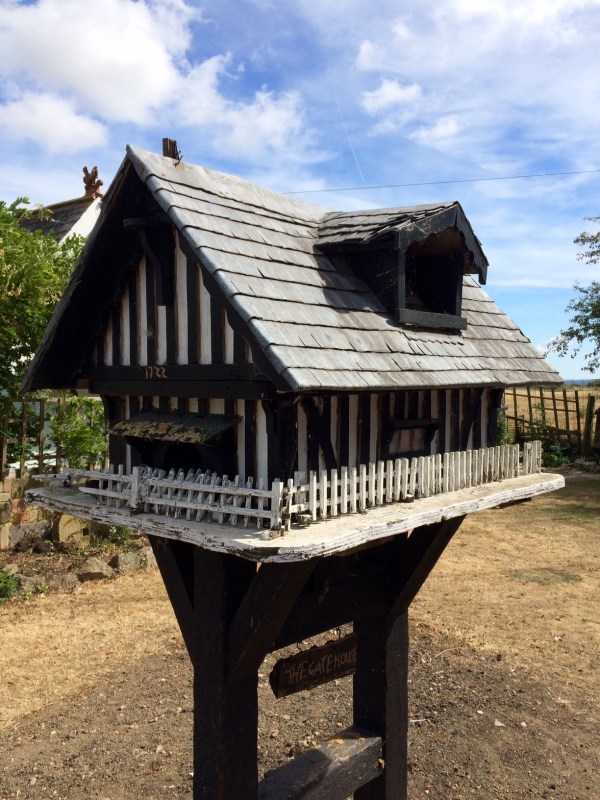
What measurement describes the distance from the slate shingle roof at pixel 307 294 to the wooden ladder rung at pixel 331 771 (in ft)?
9.76

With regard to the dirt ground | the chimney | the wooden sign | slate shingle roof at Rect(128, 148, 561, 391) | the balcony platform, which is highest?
the chimney

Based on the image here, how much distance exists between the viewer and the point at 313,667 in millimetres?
5086

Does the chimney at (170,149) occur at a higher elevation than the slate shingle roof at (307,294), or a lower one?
higher

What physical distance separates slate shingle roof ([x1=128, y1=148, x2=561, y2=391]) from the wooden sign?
7.26 feet

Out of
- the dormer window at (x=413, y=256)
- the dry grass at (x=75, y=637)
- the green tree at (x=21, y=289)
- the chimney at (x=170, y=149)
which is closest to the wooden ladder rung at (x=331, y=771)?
the dormer window at (x=413, y=256)

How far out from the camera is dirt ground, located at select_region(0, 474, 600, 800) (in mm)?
6465

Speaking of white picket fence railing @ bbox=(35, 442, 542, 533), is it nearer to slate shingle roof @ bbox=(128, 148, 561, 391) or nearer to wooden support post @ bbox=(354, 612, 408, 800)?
slate shingle roof @ bbox=(128, 148, 561, 391)

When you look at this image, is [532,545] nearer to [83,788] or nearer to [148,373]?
[83,788]

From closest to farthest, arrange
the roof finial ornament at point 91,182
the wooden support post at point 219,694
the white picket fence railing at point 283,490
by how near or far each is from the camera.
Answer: the white picket fence railing at point 283,490
the wooden support post at point 219,694
the roof finial ornament at point 91,182

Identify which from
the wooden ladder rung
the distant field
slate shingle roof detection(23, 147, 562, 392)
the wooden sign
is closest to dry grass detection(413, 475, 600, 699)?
the wooden ladder rung

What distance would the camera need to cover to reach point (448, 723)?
7.37 metres

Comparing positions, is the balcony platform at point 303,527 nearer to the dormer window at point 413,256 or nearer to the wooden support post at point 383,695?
the dormer window at point 413,256

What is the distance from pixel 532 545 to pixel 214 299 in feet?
38.3

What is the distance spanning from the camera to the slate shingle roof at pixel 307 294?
12.1 feet
